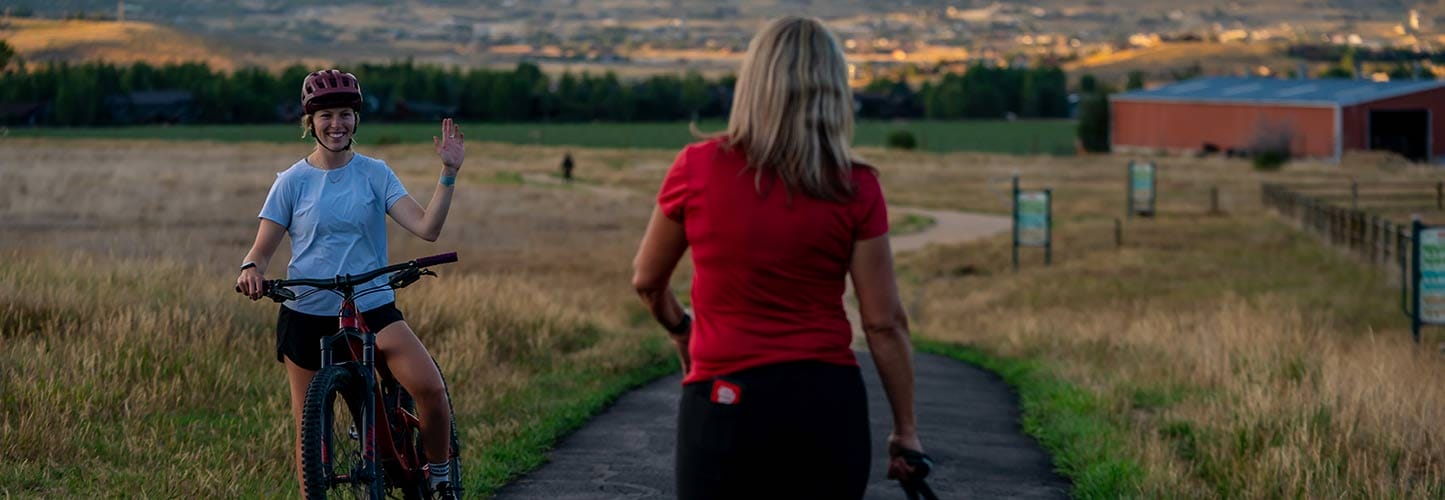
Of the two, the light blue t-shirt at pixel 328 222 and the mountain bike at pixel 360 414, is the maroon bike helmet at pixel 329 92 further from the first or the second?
the mountain bike at pixel 360 414

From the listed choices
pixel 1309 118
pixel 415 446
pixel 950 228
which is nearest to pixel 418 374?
pixel 415 446

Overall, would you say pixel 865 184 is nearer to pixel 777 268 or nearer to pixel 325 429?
pixel 777 268

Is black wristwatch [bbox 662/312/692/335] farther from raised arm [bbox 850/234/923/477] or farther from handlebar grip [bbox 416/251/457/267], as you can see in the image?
handlebar grip [bbox 416/251/457/267]

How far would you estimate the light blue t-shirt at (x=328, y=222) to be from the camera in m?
6.14

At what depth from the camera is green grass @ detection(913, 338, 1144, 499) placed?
8.57 meters

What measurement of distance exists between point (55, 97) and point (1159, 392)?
26.0 meters

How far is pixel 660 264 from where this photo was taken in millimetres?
4223

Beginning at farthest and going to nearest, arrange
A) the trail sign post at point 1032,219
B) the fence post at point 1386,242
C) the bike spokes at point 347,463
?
the trail sign post at point 1032,219 < the fence post at point 1386,242 < the bike spokes at point 347,463

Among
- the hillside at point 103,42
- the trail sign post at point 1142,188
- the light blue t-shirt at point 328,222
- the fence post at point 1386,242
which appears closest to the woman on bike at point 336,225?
the light blue t-shirt at point 328,222

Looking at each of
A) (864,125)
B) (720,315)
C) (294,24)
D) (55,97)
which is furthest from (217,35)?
(864,125)

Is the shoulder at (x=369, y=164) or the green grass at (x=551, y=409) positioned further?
the green grass at (x=551, y=409)

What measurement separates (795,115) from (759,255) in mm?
313

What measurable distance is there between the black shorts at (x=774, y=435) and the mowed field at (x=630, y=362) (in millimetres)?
3661

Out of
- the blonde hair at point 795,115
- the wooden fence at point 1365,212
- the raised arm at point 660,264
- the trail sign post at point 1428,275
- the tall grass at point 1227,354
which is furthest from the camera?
the wooden fence at point 1365,212
